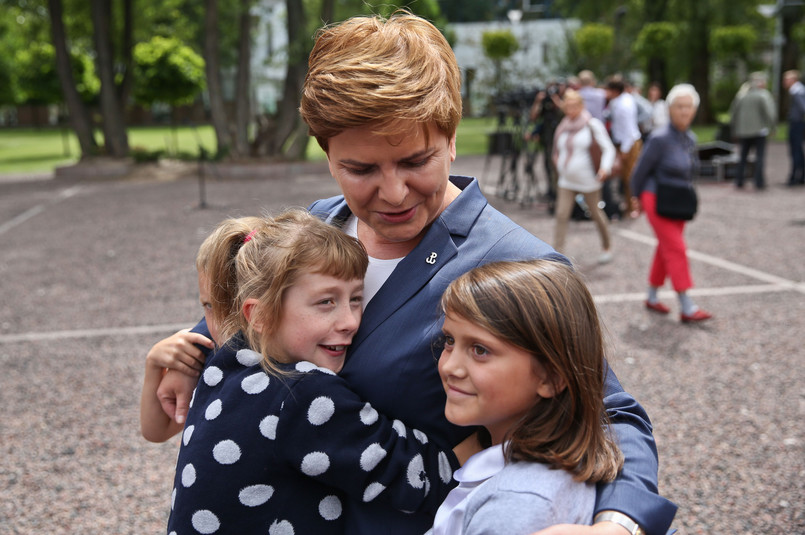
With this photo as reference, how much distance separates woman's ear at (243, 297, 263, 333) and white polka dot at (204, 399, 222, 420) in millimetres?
166

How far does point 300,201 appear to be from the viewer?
1436 cm

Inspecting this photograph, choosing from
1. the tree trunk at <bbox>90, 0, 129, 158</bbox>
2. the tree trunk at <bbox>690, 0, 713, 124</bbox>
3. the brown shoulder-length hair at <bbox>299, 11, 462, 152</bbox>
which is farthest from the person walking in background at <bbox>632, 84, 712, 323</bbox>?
the tree trunk at <bbox>690, 0, 713, 124</bbox>

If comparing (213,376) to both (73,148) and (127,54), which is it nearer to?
(127,54)

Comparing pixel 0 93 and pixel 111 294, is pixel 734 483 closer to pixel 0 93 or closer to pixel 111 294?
pixel 111 294

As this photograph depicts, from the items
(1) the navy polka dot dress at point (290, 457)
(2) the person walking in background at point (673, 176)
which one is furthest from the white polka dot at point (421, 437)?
(2) the person walking in background at point (673, 176)

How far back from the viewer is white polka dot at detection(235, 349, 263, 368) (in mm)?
1532

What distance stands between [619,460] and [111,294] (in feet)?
25.2

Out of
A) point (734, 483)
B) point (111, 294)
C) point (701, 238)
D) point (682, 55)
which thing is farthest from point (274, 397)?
point (682, 55)

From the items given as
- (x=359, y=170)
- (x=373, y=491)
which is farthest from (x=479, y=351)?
(x=359, y=170)

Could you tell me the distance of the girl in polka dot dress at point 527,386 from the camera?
134 cm

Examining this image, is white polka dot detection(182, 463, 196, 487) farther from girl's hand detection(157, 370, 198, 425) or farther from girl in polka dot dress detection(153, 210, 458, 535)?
girl's hand detection(157, 370, 198, 425)

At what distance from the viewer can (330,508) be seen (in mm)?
1555

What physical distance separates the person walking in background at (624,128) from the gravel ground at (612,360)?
1.29 metres

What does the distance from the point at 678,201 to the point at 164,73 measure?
17925 millimetres
